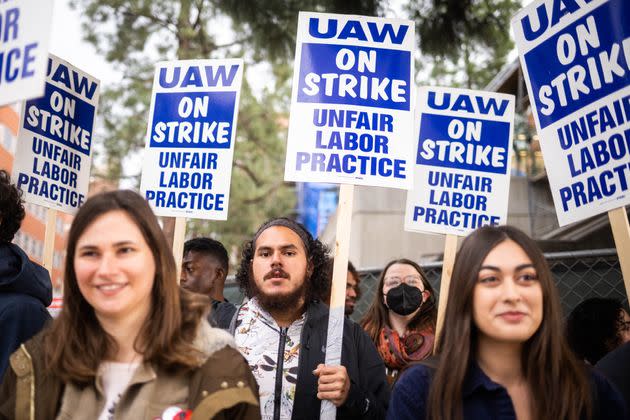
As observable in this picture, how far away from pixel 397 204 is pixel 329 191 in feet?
38.4

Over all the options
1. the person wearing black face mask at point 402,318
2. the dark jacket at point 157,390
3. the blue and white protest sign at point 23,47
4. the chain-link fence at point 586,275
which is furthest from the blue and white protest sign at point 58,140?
the chain-link fence at point 586,275

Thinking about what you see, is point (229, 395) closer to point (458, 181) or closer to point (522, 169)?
point (458, 181)

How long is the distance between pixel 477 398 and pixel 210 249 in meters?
3.07

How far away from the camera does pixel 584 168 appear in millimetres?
3676

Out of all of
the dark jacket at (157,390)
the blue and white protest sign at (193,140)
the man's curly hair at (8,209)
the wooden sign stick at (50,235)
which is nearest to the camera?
the dark jacket at (157,390)

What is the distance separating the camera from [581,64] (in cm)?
370

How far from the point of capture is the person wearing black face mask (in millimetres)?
4715


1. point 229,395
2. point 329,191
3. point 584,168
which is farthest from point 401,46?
point 329,191

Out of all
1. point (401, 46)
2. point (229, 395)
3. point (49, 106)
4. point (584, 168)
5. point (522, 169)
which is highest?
point (522, 169)

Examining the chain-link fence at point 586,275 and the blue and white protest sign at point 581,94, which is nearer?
the blue and white protest sign at point 581,94

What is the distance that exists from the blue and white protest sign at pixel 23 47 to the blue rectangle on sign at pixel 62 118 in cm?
182

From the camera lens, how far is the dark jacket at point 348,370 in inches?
142

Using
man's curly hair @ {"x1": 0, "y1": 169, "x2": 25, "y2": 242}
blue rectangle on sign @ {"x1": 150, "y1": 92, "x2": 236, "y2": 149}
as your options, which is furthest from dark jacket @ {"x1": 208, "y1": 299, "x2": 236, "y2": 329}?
man's curly hair @ {"x1": 0, "y1": 169, "x2": 25, "y2": 242}

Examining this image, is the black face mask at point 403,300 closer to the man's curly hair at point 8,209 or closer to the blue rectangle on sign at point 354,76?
the blue rectangle on sign at point 354,76
